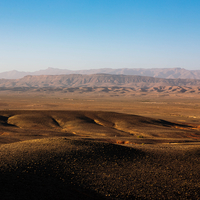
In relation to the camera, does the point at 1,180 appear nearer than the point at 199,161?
Yes

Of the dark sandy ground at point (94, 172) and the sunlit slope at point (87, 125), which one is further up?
the dark sandy ground at point (94, 172)

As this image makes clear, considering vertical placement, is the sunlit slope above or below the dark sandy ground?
below

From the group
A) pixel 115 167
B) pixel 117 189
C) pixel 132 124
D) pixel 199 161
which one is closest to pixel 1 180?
pixel 117 189

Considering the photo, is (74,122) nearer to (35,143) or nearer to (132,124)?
(132,124)

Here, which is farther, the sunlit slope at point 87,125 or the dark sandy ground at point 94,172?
the sunlit slope at point 87,125

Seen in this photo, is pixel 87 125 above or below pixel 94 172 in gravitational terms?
below

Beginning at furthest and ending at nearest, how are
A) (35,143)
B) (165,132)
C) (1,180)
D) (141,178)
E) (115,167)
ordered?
(165,132) → (35,143) → (115,167) → (141,178) → (1,180)

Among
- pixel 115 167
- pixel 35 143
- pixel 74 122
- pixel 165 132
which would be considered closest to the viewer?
pixel 115 167

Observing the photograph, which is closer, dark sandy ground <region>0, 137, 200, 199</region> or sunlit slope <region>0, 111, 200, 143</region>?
dark sandy ground <region>0, 137, 200, 199</region>

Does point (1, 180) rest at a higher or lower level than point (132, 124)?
higher

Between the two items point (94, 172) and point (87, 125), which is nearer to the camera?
point (94, 172)
